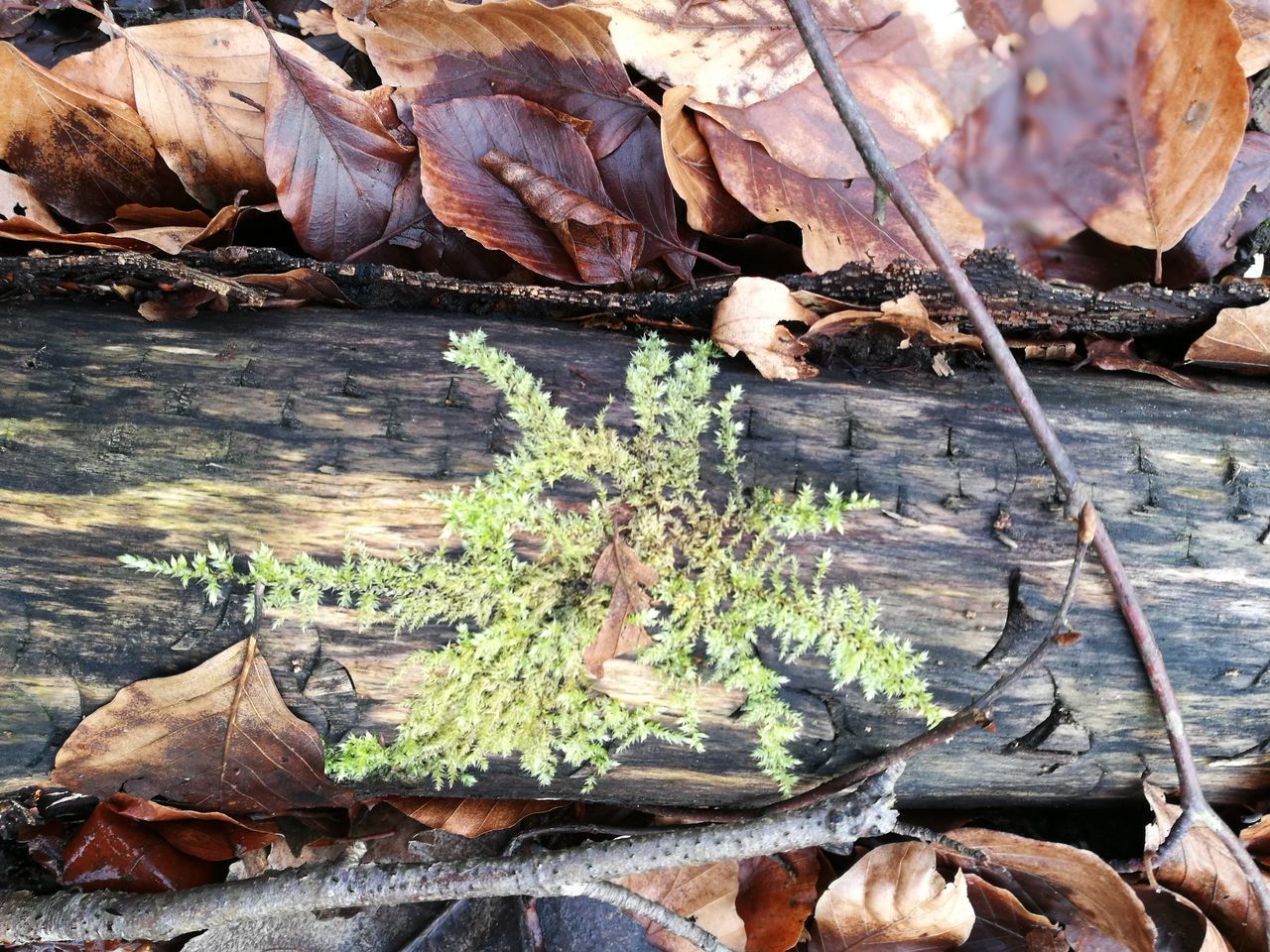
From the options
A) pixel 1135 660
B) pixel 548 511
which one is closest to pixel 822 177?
pixel 548 511

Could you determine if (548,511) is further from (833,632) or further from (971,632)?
(971,632)

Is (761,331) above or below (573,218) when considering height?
below

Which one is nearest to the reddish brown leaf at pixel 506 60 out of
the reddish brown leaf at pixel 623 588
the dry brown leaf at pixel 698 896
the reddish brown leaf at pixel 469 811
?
the reddish brown leaf at pixel 623 588

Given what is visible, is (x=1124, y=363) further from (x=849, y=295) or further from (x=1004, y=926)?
(x=1004, y=926)

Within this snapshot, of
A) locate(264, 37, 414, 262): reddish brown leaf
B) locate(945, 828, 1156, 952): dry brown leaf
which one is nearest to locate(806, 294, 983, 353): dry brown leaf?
locate(264, 37, 414, 262): reddish brown leaf

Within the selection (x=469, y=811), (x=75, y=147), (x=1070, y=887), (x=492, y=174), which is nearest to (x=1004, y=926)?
(x=1070, y=887)
